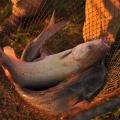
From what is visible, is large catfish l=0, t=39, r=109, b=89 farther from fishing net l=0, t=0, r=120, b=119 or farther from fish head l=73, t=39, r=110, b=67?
fishing net l=0, t=0, r=120, b=119

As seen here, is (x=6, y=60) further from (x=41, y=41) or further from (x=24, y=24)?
(x=24, y=24)

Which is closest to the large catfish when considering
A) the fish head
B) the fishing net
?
the fish head

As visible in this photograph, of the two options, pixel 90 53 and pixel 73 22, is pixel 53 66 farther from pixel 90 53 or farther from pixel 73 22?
pixel 73 22

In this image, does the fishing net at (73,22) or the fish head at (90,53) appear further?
the fishing net at (73,22)

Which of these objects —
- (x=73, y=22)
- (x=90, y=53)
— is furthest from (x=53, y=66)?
(x=73, y=22)

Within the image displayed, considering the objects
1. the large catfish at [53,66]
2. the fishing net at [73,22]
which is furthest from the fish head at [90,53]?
the fishing net at [73,22]

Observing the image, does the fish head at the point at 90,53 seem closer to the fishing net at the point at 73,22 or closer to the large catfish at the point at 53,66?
the large catfish at the point at 53,66
